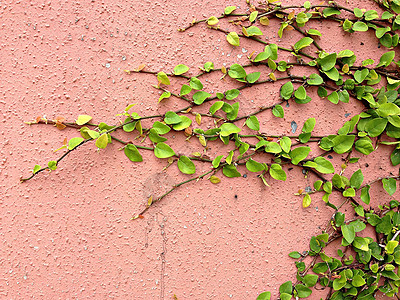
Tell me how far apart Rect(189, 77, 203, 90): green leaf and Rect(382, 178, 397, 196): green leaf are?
783mm

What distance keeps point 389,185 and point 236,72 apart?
2.37 ft

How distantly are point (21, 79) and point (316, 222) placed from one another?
1.18 meters

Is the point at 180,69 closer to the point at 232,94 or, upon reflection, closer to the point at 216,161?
the point at 232,94

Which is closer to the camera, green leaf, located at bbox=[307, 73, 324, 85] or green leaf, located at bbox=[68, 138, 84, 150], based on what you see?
green leaf, located at bbox=[68, 138, 84, 150]

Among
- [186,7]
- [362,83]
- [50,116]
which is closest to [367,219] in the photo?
[362,83]

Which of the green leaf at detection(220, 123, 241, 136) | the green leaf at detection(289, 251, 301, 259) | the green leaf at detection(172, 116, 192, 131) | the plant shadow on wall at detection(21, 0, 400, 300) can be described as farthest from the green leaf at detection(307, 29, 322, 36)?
the green leaf at detection(289, 251, 301, 259)

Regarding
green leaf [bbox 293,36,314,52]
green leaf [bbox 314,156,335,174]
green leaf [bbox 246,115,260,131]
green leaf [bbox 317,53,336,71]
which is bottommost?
green leaf [bbox 314,156,335,174]

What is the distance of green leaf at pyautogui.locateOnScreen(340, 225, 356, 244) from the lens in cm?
104

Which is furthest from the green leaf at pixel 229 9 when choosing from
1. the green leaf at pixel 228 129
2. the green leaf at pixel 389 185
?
the green leaf at pixel 389 185

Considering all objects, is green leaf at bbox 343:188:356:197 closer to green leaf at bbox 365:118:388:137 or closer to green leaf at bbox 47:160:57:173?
green leaf at bbox 365:118:388:137

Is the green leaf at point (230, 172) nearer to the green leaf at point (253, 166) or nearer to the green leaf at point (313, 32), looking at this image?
the green leaf at point (253, 166)

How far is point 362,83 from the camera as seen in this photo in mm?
1095

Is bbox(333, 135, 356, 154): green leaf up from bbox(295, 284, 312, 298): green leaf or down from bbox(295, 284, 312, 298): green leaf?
up

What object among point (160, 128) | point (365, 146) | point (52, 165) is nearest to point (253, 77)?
point (160, 128)
